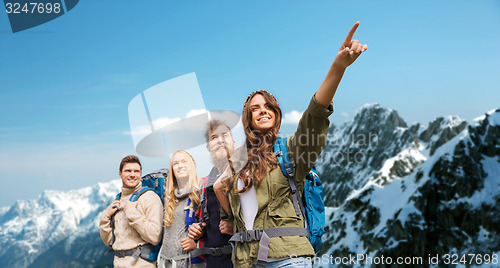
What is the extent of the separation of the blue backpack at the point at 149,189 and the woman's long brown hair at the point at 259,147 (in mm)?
3865

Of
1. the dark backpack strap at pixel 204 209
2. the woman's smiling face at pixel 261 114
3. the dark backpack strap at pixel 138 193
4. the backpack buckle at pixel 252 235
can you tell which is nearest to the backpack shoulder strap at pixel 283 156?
the woman's smiling face at pixel 261 114

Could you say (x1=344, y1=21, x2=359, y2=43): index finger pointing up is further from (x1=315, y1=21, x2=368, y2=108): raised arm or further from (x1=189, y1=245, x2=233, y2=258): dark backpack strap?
(x1=189, y1=245, x2=233, y2=258): dark backpack strap

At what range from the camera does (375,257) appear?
66.9 m

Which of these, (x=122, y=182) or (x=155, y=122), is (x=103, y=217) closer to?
(x=122, y=182)

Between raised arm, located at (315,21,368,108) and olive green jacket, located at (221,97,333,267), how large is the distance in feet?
0.35

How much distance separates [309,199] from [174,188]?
4.05 m

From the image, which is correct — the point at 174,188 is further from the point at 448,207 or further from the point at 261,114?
the point at 448,207

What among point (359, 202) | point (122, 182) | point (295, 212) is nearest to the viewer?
point (295, 212)

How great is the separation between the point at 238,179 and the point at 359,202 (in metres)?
76.1

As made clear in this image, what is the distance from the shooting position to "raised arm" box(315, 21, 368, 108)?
3727 mm

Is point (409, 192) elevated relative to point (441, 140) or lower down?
lower down

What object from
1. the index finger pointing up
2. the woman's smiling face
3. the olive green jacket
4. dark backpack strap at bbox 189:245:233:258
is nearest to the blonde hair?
dark backpack strap at bbox 189:245:233:258

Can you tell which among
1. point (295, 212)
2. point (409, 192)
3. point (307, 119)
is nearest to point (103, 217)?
point (295, 212)

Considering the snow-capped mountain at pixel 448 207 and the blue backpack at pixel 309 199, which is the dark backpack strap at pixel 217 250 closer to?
the blue backpack at pixel 309 199
